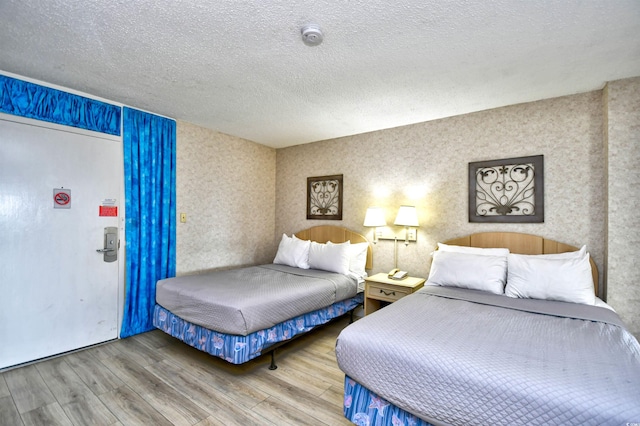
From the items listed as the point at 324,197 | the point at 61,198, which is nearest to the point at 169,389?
the point at 61,198

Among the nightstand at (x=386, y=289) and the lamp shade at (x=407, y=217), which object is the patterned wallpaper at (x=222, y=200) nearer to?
the nightstand at (x=386, y=289)

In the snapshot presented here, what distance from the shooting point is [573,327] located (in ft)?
5.72

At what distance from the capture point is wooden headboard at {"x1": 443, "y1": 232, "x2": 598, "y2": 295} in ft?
8.75

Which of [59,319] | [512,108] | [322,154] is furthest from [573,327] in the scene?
[59,319]

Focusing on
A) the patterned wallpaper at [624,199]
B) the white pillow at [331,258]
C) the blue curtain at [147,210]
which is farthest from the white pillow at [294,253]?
the patterned wallpaper at [624,199]

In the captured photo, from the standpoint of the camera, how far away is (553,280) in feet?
7.48

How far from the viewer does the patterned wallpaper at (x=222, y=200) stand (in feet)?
11.8

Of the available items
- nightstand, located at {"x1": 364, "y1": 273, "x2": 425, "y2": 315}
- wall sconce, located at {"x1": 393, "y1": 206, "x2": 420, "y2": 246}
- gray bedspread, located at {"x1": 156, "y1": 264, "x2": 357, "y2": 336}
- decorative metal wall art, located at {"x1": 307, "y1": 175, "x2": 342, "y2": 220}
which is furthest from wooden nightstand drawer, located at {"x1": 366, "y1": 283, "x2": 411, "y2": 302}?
decorative metal wall art, located at {"x1": 307, "y1": 175, "x2": 342, "y2": 220}

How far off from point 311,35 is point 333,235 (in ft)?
9.02

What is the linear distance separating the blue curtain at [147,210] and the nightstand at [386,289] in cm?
233

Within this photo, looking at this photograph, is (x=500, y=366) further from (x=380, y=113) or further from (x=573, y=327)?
(x=380, y=113)

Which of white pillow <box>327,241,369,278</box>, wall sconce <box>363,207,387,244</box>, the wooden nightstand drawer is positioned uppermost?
wall sconce <box>363,207,387,244</box>

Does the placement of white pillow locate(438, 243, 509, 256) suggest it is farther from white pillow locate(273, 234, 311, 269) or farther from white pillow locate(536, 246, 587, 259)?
white pillow locate(273, 234, 311, 269)

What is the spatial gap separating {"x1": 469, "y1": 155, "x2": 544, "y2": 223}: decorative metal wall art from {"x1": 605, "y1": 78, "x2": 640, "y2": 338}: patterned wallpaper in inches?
19.5
